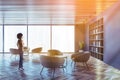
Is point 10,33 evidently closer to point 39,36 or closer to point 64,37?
point 39,36

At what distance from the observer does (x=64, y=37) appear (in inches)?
619

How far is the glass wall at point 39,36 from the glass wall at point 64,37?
50 centimetres

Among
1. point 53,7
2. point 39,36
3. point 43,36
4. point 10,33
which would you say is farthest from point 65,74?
point 10,33

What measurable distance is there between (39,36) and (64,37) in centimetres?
209

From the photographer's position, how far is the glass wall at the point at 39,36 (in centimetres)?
1533

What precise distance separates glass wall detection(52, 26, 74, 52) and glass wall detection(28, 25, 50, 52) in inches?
19.6

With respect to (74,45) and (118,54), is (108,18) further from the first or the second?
(74,45)

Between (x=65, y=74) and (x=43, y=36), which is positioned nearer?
(x=65, y=74)

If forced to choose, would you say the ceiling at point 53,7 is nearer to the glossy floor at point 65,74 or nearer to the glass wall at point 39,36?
the glossy floor at point 65,74

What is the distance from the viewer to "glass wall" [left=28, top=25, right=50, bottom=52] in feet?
50.3

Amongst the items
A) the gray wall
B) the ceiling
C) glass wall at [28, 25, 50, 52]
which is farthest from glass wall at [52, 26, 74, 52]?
the gray wall

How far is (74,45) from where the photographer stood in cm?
1520

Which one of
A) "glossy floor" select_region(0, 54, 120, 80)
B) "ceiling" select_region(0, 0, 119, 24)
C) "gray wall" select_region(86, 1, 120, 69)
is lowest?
"glossy floor" select_region(0, 54, 120, 80)

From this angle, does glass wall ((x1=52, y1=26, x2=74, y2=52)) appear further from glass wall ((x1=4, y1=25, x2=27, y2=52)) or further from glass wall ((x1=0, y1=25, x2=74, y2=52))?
glass wall ((x1=4, y1=25, x2=27, y2=52))
